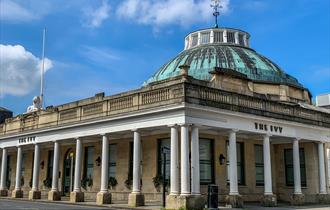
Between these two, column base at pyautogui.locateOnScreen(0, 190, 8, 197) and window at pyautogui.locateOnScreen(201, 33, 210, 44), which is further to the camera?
window at pyautogui.locateOnScreen(201, 33, 210, 44)

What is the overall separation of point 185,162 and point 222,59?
14.1 m

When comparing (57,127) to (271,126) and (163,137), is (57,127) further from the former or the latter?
(271,126)

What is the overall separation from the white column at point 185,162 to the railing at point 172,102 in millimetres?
1564

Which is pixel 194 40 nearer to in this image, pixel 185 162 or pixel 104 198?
pixel 104 198

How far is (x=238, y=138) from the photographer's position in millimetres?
28562

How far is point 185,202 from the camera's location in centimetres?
2055

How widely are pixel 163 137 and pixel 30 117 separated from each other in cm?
1311

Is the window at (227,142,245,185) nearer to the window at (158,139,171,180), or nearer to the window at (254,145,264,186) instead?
the window at (254,145,264,186)

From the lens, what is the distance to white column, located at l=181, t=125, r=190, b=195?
831 inches

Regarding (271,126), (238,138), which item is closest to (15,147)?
(238,138)

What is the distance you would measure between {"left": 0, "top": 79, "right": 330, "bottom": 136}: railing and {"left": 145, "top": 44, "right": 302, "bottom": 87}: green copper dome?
5.26 m

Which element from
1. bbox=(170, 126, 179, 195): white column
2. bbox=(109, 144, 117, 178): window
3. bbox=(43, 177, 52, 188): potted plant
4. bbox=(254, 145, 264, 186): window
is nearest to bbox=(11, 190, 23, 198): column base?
bbox=(43, 177, 52, 188): potted plant

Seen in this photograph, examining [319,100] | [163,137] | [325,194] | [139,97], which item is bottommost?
[325,194]

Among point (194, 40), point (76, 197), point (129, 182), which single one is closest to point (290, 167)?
point (129, 182)
